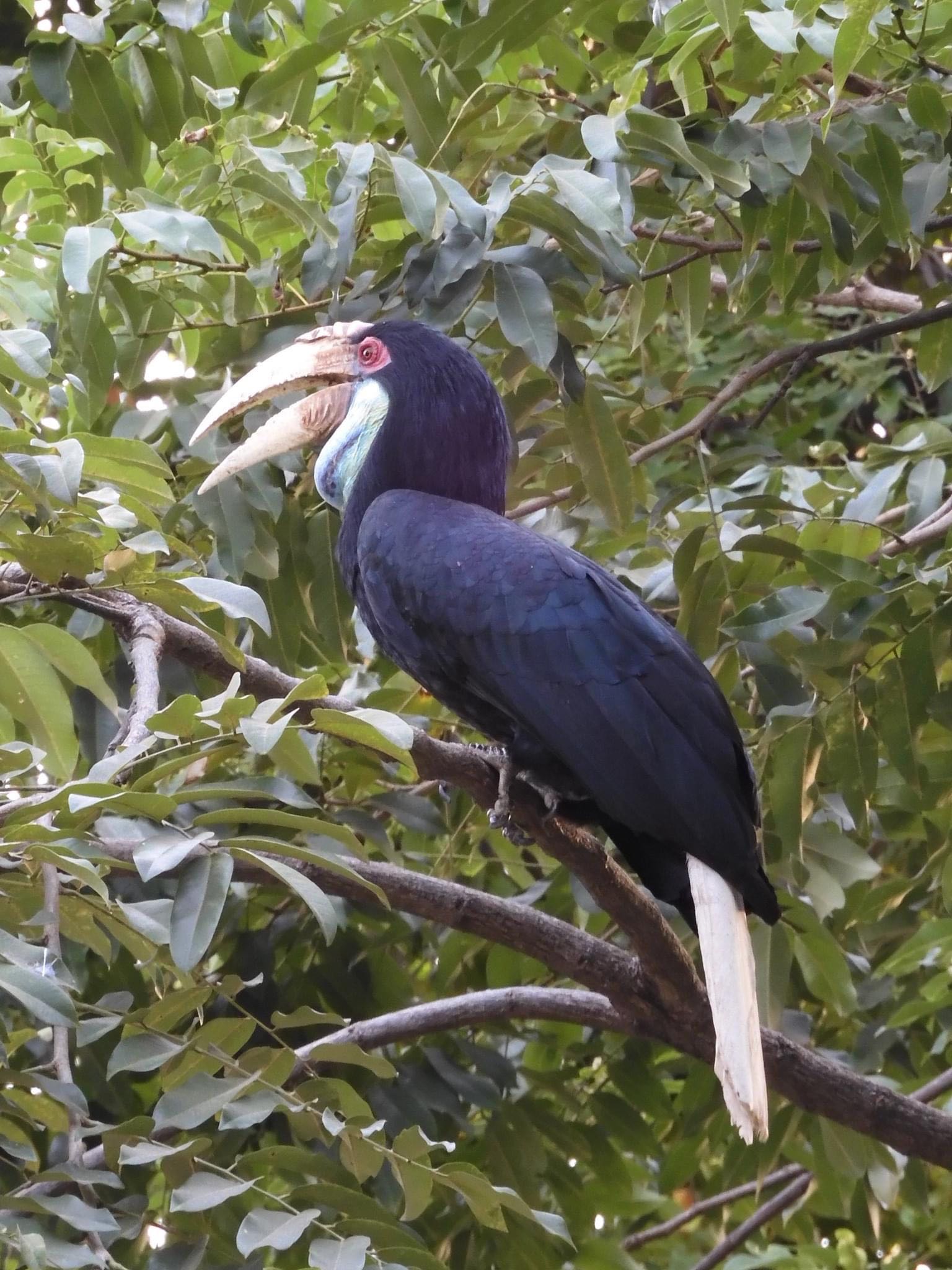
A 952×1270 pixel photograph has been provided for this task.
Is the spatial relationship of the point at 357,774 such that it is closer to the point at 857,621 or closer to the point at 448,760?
the point at 448,760

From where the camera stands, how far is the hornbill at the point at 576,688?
2396 millimetres

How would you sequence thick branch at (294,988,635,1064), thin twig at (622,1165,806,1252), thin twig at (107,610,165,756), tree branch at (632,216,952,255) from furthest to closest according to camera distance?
thin twig at (622,1165,806,1252)
tree branch at (632,216,952,255)
thick branch at (294,988,635,1064)
thin twig at (107,610,165,756)

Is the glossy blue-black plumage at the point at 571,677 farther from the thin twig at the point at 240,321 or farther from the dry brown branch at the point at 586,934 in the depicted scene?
the thin twig at the point at 240,321

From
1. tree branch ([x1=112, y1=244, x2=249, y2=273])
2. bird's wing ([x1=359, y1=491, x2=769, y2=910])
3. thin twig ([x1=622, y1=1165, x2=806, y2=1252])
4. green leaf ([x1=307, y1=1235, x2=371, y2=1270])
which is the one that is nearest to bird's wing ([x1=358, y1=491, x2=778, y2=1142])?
bird's wing ([x1=359, y1=491, x2=769, y2=910])

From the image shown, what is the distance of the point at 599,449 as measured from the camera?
275 centimetres

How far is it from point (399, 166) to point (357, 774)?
121 centimetres

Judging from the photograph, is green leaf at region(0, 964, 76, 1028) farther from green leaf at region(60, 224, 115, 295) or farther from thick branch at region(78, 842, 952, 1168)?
green leaf at region(60, 224, 115, 295)

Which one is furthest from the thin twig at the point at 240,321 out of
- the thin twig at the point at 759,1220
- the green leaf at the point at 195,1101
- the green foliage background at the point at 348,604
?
the thin twig at the point at 759,1220

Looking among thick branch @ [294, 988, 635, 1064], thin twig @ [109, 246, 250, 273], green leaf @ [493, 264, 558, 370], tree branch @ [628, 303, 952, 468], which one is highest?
thin twig @ [109, 246, 250, 273]

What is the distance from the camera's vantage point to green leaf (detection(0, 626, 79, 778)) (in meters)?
1.97

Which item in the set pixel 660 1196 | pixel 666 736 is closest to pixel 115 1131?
pixel 666 736

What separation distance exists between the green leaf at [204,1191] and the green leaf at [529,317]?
127cm

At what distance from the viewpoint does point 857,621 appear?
2453 millimetres

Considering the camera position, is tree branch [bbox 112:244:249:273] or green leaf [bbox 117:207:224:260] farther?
Result: tree branch [bbox 112:244:249:273]
